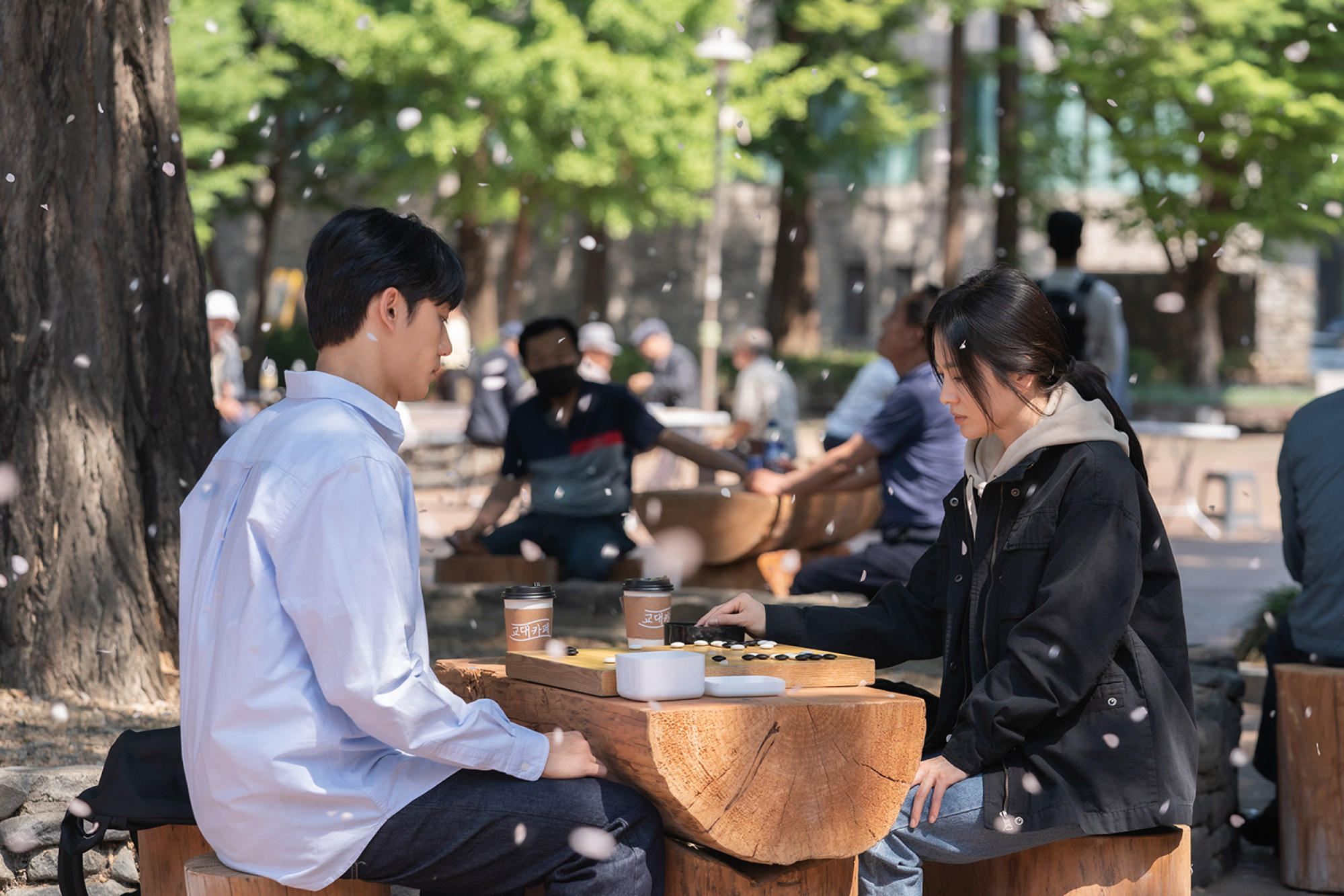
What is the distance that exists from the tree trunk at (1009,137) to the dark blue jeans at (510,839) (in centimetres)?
2174

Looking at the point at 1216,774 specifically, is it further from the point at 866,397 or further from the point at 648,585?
the point at 866,397

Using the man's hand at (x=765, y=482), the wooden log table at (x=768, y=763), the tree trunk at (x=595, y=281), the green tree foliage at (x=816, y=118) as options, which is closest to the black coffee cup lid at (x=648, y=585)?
the wooden log table at (x=768, y=763)

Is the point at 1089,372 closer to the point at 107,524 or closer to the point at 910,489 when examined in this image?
the point at 910,489

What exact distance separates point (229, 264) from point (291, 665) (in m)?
32.4

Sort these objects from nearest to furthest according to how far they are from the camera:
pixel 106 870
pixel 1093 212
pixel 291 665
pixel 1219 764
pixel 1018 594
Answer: pixel 291 665 < pixel 1018 594 < pixel 106 870 < pixel 1219 764 < pixel 1093 212

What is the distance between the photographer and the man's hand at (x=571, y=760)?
8.80ft

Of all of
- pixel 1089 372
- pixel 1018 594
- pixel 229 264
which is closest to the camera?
pixel 1018 594

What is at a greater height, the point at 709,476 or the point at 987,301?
the point at 987,301

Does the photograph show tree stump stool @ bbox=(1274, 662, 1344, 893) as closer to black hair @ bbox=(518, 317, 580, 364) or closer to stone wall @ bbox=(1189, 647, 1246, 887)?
stone wall @ bbox=(1189, 647, 1246, 887)

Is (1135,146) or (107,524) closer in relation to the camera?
(107,524)

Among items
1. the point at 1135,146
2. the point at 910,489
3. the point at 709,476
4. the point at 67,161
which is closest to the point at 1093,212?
the point at 1135,146

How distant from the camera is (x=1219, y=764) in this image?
4641mm

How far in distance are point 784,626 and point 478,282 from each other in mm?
21658

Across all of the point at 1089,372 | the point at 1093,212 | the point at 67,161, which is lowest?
the point at 1089,372
